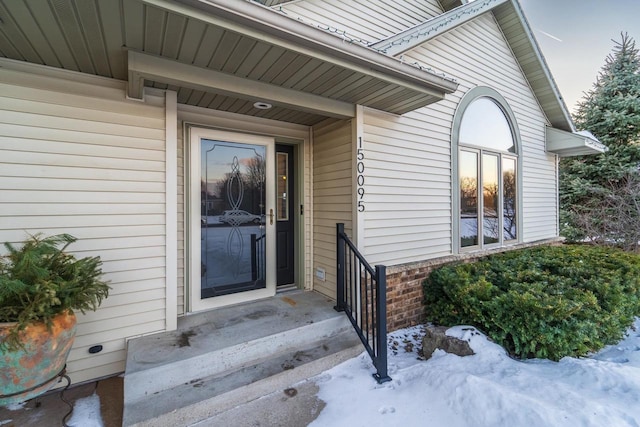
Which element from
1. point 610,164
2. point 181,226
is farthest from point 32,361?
point 610,164

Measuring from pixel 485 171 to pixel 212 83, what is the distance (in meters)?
4.36

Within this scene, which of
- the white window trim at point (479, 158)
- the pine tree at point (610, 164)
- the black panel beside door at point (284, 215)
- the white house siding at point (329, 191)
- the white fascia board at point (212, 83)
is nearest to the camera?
the white fascia board at point (212, 83)

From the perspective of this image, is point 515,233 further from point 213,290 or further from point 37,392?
point 37,392

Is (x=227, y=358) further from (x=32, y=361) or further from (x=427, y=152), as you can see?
(x=427, y=152)

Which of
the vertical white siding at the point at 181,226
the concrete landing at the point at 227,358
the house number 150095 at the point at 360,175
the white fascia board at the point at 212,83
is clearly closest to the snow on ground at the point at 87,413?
the concrete landing at the point at 227,358

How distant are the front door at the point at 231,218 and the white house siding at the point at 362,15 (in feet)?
5.25

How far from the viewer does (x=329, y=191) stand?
11.8ft

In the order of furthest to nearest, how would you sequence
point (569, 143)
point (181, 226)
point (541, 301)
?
point (569, 143), point (181, 226), point (541, 301)

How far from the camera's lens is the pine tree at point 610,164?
7.38 metres

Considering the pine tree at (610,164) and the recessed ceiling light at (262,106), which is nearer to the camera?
the recessed ceiling light at (262,106)

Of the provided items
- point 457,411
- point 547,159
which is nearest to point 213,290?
point 457,411

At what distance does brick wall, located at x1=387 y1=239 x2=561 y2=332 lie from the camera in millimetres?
3535

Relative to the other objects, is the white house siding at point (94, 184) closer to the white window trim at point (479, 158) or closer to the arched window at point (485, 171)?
the white window trim at point (479, 158)

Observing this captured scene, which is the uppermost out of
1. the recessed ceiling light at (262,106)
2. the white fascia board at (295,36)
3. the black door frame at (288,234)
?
the white fascia board at (295,36)
